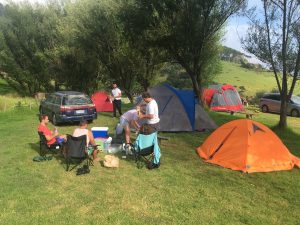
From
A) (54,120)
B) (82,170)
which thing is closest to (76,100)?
(54,120)

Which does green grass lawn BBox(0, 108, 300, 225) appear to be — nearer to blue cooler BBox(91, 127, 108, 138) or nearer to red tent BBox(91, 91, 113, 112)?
blue cooler BBox(91, 127, 108, 138)

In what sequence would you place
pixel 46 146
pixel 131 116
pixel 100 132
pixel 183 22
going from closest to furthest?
pixel 46 146 < pixel 131 116 < pixel 100 132 < pixel 183 22

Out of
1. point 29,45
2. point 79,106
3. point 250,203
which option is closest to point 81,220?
point 250,203

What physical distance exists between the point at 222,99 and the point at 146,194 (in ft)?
60.3

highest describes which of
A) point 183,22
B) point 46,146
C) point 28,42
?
point 183,22

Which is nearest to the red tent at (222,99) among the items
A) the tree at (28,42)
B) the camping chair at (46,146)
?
the tree at (28,42)

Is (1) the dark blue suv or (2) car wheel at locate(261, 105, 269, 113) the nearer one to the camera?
(1) the dark blue suv

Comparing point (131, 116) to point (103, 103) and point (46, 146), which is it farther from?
point (103, 103)

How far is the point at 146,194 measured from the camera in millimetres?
7102

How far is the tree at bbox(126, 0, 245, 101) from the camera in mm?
17969

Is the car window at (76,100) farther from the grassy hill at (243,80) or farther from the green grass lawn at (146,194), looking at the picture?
the grassy hill at (243,80)

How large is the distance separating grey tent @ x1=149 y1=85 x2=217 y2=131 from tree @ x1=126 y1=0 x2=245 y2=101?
19.6 ft

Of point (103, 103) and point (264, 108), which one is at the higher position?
point (103, 103)

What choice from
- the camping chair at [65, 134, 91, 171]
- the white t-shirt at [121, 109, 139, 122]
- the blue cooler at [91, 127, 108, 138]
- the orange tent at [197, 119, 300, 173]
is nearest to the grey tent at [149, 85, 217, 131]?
the white t-shirt at [121, 109, 139, 122]
